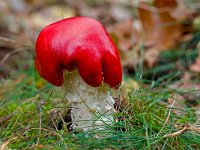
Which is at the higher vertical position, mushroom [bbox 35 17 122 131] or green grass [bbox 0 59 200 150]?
mushroom [bbox 35 17 122 131]

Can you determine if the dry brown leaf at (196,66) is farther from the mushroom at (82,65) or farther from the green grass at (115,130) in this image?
the mushroom at (82,65)

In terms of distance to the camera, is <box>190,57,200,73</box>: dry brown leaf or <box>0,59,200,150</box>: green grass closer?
<box>0,59,200,150</box>: green grass

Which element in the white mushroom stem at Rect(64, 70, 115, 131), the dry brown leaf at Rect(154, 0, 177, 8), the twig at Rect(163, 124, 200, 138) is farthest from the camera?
the dry brown leaf at Rect(154, 0, 177, 8)

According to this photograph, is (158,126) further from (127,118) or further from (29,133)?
(29,133)

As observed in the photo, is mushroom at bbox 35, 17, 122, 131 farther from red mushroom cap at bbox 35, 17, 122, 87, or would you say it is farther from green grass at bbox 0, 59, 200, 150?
green grass at bbox 0, 59, 200, 150

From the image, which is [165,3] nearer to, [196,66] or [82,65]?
[196,66]

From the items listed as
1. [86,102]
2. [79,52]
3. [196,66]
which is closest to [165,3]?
[196,66]

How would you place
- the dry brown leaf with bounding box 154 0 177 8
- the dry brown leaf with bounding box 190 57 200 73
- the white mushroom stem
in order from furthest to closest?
the dry brown leaf with bounding box 154 0 177 8
the dry brown leaf with bounding box 190 57 200 73
the white mushroom stem

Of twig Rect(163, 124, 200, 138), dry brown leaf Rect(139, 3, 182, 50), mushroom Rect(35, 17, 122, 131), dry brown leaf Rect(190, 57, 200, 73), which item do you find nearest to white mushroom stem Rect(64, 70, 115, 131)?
mushroom Rect(35, 17, 122, 131)

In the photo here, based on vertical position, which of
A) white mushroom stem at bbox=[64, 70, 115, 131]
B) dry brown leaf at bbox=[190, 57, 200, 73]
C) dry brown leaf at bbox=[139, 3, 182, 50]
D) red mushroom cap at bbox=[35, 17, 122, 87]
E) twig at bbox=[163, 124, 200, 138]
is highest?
dry brown leaf at bbox=[139, 3, 182, 50]
